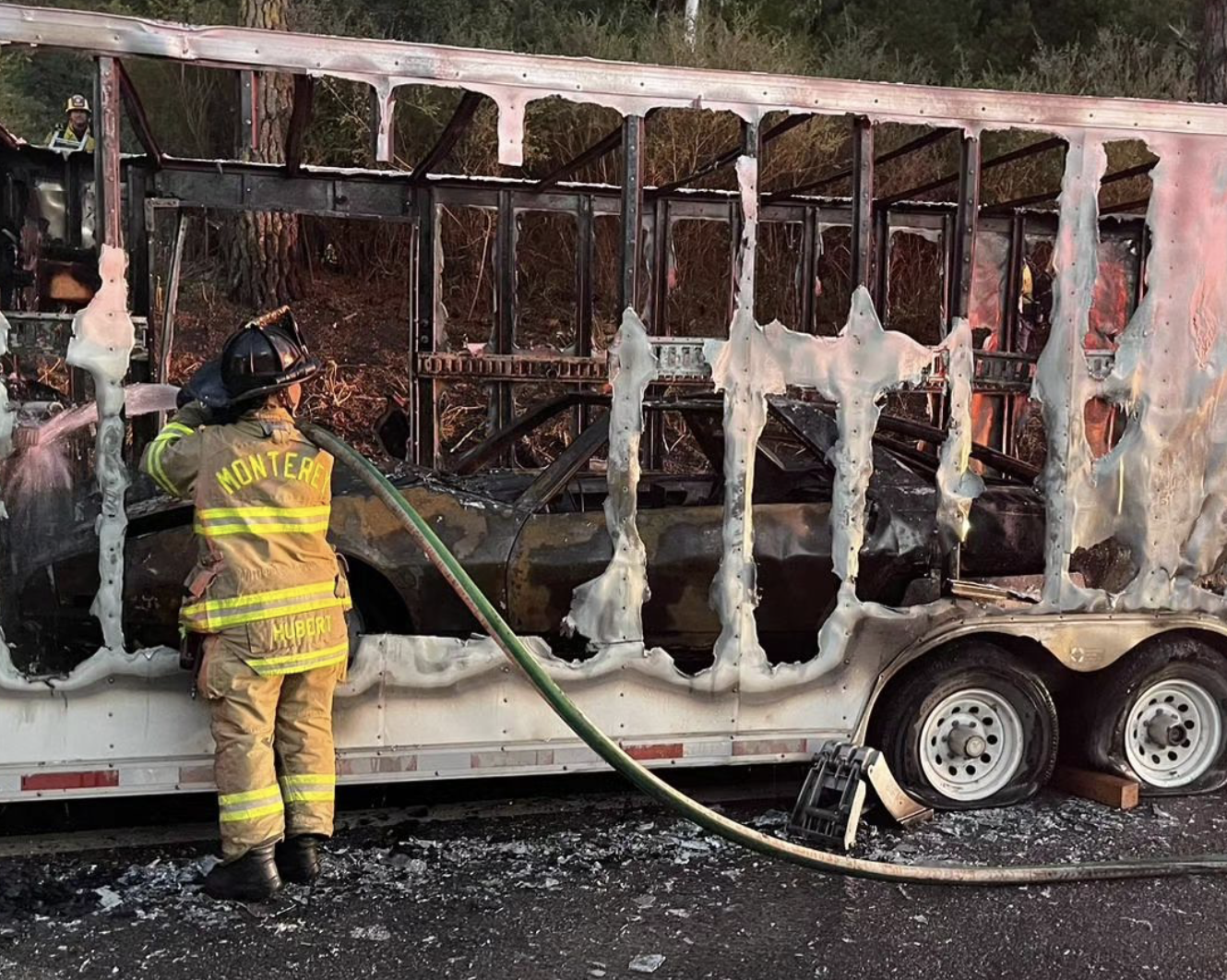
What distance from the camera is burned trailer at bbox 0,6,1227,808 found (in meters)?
3.89

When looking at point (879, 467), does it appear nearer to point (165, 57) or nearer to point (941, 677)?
point (941, 677)

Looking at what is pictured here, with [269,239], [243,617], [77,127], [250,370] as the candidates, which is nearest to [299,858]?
[243,617]

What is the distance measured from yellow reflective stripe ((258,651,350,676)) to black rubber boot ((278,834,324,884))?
60cm

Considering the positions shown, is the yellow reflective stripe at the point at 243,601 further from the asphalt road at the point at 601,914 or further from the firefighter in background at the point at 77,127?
the firefighter in background at the point at 77,127

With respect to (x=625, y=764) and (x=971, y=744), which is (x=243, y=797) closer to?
(x=625, y=764)

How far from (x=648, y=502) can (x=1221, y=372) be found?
2.63m

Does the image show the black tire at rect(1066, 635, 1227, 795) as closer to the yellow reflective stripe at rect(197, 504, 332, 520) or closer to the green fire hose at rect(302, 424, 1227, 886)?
the green fire hose at rect(302, 424, 1227, 886)

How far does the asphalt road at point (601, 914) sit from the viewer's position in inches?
A: 139

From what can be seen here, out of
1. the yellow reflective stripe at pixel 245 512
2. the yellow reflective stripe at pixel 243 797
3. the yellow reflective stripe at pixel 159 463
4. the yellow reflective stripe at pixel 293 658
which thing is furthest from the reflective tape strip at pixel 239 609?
the yellow reflective stripe at pixel 243 797

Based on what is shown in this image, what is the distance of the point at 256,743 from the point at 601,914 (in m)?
1.29

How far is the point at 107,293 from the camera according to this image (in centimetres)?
374

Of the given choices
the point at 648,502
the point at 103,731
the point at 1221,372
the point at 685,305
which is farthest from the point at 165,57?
the point at 685,305

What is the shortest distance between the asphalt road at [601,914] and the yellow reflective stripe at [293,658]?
0.84 m

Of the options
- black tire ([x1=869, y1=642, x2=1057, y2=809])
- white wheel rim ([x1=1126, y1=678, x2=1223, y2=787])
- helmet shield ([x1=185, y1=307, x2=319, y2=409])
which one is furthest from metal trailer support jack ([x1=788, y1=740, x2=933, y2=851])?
helmet shield ([x1=185, y1=307, x2=319, y2=409])
